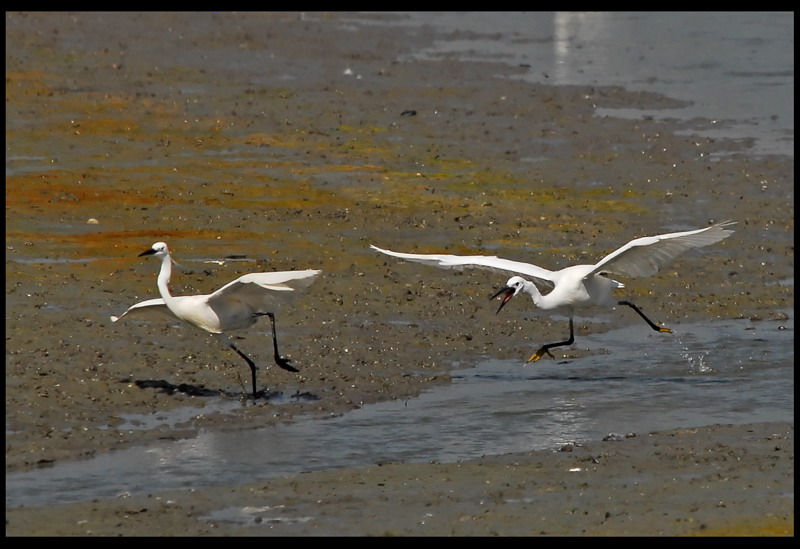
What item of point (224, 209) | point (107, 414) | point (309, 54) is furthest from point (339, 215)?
point (309, 54)

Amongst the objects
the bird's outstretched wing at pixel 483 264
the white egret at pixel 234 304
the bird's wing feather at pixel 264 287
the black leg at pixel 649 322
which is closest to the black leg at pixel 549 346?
the bird's outstretched wing at pixel 483 264

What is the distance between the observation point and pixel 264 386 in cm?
1255

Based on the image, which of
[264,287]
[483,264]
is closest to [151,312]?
[264,287]

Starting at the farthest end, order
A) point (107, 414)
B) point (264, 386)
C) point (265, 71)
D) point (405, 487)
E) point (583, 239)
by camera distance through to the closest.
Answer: point (265, 71) < point (583, 239) < point (264, 386) < point (107, 414) < point (405, 487)

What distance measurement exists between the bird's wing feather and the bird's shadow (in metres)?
0.68

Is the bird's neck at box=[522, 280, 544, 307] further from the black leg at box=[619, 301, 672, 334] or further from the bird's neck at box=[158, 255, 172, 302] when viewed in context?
the bird's neck at box=[158, 255, 172, 302]

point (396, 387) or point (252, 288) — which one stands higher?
point (252, 288)

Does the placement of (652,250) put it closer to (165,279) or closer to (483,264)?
(483,264)

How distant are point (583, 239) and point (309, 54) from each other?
1279 cm

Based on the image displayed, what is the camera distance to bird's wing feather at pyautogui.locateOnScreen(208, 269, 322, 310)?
11977 mm

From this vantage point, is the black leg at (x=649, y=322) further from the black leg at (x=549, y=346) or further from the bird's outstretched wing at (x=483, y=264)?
the bird's outstretched wing at (x=483, y=264)

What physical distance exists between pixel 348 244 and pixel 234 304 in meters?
4.39

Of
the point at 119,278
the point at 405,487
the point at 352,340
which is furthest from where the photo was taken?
the point at 119,278

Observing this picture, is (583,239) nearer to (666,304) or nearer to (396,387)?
(666,304)
